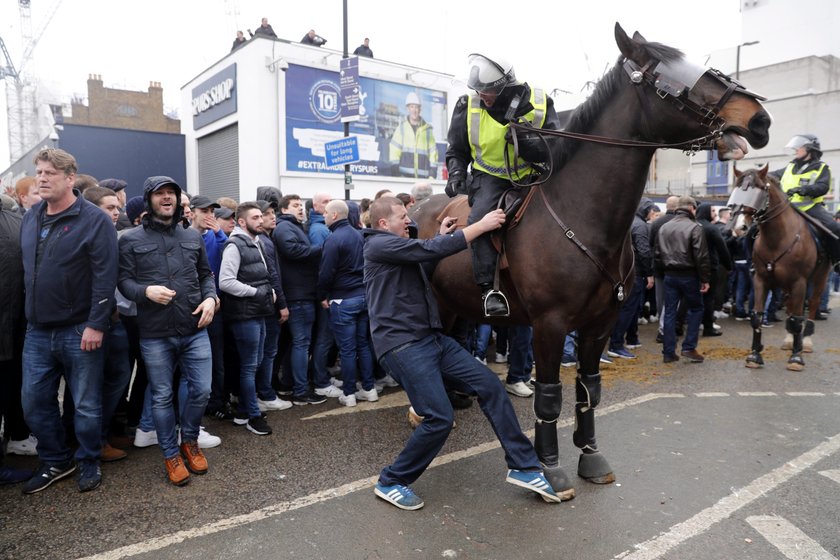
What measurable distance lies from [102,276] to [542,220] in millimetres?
3029

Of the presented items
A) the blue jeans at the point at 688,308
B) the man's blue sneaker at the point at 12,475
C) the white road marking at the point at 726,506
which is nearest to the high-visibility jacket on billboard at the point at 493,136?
the white road marking at the point at 726,506

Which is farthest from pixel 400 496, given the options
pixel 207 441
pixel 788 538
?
pixel 788 538

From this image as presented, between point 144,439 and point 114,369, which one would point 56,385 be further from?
point 144,439

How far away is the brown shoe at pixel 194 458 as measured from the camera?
4.16 metres

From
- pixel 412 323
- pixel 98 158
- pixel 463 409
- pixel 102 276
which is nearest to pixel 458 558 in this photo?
pixel 412 323

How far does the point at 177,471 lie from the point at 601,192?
3535 mm

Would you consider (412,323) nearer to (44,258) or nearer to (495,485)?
(495,485)

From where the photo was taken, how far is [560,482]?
372 cm

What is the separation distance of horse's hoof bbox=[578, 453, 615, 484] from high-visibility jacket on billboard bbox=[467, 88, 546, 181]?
207 centimetres

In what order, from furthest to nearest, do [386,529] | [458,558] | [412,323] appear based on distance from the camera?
[412,323] → [386,529] → [458,558]

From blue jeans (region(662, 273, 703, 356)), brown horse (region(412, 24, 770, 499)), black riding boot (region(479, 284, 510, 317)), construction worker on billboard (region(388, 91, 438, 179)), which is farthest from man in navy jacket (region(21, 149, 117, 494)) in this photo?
construction worker on billboard (region(388, 91, 438, 179))

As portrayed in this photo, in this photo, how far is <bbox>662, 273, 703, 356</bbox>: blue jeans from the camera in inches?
300

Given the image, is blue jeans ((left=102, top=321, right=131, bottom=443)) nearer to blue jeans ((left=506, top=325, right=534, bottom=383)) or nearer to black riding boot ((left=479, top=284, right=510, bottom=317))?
black riding boot ((left=479, top=284, right=510, bottom=317))

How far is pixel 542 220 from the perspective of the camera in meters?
3.79
